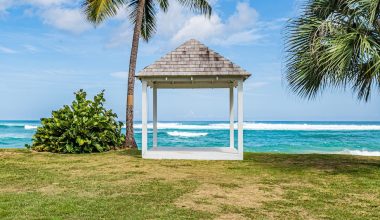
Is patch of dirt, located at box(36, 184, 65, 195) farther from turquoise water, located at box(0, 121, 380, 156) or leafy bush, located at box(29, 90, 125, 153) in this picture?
turquoise water, located at box(0, 121, 380, 156)

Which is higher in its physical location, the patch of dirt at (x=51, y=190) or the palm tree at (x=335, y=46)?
the palm tree at (x=335, y=46)

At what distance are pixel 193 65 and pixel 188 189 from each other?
203 inches

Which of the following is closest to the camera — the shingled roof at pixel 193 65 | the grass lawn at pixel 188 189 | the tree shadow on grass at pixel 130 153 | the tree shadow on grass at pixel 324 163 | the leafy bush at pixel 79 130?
the grass lawn at pixel 188 189

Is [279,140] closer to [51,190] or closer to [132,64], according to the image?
[132,64]

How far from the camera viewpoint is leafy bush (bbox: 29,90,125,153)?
14.3 metres

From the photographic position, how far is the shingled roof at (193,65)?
11.5 meters

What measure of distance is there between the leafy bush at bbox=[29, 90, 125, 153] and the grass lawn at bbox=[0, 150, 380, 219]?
249 centimetres

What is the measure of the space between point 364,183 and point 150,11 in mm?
11145

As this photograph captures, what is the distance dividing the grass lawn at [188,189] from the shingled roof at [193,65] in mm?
2561

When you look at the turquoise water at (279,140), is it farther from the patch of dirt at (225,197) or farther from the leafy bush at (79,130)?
the patch of dirt at (225,197)

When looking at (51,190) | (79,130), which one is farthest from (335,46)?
(79,130)

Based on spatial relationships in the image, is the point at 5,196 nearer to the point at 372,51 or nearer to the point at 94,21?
the point at 372,51

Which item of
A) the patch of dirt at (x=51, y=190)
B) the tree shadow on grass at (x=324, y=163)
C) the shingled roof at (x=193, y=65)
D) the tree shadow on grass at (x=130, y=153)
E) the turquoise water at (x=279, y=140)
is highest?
the shingled roof at (x=193, y=65)

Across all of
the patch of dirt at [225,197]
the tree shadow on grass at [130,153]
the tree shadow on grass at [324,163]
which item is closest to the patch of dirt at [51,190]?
the patch of dirt at [225,197]
